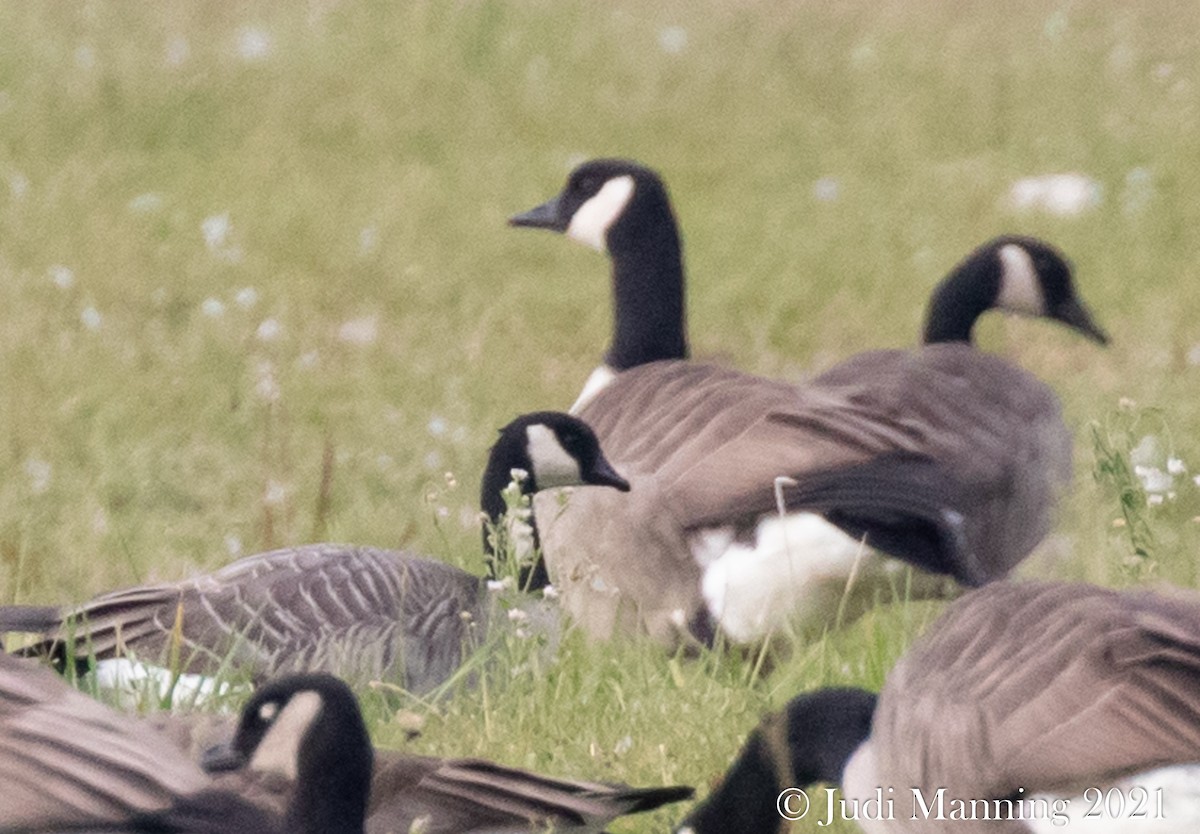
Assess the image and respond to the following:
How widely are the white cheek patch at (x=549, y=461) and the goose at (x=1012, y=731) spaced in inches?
55.7

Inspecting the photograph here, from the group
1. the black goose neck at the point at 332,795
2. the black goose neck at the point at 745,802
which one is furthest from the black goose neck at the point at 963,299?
the black goose neck at the point at 332,795

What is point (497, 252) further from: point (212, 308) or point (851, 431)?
point (851, 431)

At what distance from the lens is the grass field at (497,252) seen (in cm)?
576

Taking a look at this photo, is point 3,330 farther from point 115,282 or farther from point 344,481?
point 344,481

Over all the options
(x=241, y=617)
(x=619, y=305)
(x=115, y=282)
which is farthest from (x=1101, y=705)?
(x=115, y=282)

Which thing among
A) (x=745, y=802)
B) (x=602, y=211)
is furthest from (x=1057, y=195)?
(x=745, y=802)

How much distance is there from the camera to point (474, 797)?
11.6ft

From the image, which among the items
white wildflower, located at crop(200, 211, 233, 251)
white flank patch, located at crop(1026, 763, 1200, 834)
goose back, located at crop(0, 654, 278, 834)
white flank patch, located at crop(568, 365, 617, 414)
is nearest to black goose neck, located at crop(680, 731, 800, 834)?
white flank patch, located at crop(1026, 763, 1200, 834)

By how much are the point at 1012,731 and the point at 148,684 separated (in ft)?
6.02

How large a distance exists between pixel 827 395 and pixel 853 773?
166cm

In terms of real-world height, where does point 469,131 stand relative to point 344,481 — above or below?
above

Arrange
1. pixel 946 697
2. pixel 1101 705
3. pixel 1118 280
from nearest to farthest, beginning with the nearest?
1. pixel 1101 705
2. pixel 946 697
3. pixel 1118 280

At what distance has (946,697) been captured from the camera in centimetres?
354

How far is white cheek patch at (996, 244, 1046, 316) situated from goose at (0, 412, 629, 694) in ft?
7.43
